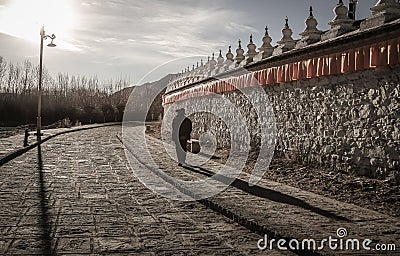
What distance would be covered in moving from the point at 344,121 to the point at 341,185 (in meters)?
1.61

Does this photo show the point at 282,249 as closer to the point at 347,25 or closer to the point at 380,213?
the point at 380,213

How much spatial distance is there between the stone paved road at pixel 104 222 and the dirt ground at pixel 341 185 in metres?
2.50

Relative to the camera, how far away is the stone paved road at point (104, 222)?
18.0 ft

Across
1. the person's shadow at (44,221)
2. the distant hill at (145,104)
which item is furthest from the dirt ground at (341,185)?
the distant hill at (145,104)

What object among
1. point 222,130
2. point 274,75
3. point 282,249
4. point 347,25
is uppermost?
point 347,25

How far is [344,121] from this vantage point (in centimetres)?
1024

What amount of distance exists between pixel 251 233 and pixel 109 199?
3.32 m

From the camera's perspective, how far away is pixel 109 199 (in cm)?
870

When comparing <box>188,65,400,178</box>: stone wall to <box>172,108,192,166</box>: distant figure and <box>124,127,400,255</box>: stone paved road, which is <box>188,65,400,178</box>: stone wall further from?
<box>172,108,192,166</box>: distant figure

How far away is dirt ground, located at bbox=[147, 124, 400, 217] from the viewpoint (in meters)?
7.82

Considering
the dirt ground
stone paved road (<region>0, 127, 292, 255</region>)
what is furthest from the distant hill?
stone paved road (<region>0, 127, 292, 255</region>)

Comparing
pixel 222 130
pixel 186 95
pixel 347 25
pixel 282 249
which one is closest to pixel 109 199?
pixel 282 249

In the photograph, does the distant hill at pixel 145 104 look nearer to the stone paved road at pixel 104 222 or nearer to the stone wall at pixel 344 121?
the stone wall at pixel 344 121

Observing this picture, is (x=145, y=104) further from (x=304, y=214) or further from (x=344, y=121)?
(x=304, y=214)
